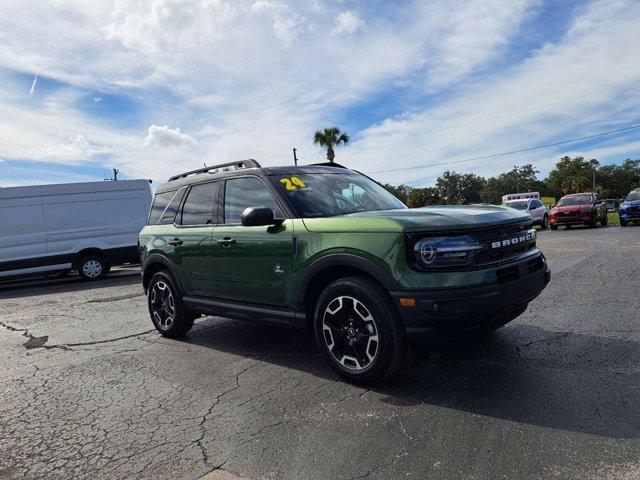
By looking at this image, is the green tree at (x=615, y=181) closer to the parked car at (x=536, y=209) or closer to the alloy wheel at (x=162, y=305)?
the parked car at (x=536, y=209)

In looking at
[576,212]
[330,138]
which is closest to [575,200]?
[576,212]

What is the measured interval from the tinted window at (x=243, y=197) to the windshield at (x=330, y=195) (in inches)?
6.4

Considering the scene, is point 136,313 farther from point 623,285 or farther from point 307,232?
point 623,285

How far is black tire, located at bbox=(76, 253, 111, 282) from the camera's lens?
42.2 ft

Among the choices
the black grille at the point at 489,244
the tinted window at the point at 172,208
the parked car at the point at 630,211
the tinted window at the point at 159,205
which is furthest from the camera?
the parked car at the point at 630,211

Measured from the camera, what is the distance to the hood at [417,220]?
334 centimetres

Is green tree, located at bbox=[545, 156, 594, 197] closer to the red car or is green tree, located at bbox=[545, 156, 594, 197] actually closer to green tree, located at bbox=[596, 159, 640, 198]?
green tree, located at bbox=[596, 159, 640, 198]

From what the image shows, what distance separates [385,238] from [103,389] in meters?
2.70

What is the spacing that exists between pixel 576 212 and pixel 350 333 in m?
19.9

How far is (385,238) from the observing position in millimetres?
3385

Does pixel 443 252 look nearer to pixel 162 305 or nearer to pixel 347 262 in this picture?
pixel 347 262

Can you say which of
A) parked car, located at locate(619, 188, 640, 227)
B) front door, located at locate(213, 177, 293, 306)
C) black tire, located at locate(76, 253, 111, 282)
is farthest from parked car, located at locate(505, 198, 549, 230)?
front door, located at locate(213, 177, 293, 306)

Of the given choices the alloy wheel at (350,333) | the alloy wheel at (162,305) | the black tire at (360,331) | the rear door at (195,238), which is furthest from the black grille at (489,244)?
the alloy wheel at (162,305)

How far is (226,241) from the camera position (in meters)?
4.57
